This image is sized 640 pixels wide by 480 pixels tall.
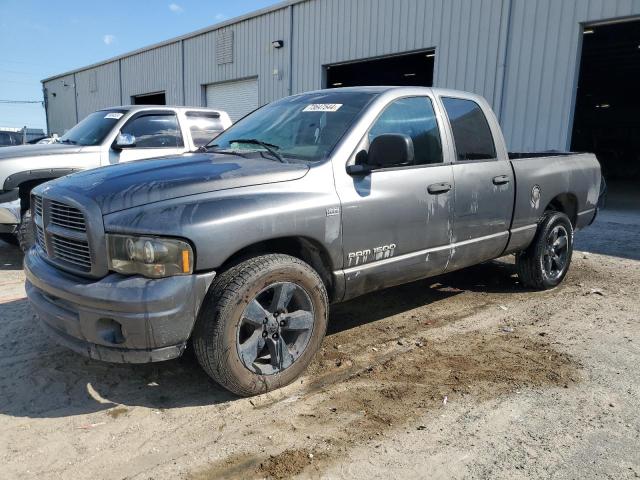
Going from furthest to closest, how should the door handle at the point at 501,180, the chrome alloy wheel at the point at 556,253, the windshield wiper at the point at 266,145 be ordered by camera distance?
the chrome alloy wheel at the point at 556,253 → the door handle at the point at 501,180 → the windshield wiper at the point at 266,145

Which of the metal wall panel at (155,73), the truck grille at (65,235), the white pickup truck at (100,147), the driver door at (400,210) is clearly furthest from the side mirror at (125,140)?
the metal wall panel at (155,73)

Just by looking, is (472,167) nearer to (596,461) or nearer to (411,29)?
(596,461)

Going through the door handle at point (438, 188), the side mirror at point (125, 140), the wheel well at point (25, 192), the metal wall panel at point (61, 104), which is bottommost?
the wheel well at point (25, 192)

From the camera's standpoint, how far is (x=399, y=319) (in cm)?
461

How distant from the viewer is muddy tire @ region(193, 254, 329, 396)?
9.36 feet

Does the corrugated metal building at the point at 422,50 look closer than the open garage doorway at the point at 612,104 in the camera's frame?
Yes

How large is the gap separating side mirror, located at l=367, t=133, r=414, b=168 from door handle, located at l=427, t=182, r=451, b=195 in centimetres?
57

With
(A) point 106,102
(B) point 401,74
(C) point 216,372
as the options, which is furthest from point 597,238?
(A) point 106,102

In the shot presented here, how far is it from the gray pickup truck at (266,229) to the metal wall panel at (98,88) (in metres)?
26.4

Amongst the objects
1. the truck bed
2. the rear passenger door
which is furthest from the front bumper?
the truck bed

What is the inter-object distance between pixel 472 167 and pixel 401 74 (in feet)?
58.4

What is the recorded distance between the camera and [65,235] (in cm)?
297

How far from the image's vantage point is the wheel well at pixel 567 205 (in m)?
5.58

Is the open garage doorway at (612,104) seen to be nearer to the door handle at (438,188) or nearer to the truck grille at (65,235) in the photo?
the door handle at (438,188)
